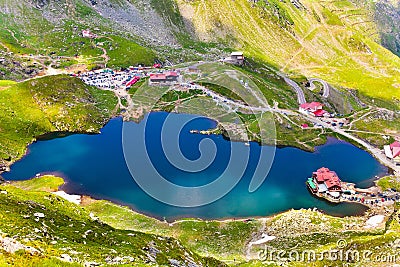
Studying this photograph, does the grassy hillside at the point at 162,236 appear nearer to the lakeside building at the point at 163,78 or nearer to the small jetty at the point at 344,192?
the small jetty at the point at 344,192

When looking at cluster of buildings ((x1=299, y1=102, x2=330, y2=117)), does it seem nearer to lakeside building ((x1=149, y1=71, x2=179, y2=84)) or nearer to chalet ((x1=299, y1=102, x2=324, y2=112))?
chalet ((x1=299, y1=102, x2=324, y2=112))

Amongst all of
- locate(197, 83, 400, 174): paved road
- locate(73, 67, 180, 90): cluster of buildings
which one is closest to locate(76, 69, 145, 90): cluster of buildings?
locate(73, 67, 180, 90): cluster of buildings

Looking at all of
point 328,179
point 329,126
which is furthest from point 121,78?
point 328,179

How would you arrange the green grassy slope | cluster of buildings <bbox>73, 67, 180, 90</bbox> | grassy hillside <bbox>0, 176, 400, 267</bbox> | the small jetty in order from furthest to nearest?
cluster of buildings <bbox>73, 67, 180, 90</bbox>
the small jetty
grassy hillside <bbox>0, 176, 400, 267</bbox>
the green grassy slope

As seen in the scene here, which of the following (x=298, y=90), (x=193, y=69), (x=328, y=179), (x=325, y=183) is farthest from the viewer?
(x=298, y=90)

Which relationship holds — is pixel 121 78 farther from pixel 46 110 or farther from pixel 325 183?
pixel 325 183

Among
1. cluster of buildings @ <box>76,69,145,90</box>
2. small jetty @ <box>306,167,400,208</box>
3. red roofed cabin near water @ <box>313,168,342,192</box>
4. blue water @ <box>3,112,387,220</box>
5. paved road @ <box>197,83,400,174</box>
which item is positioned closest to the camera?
blue water @ <box>3,112,387,220</box>
